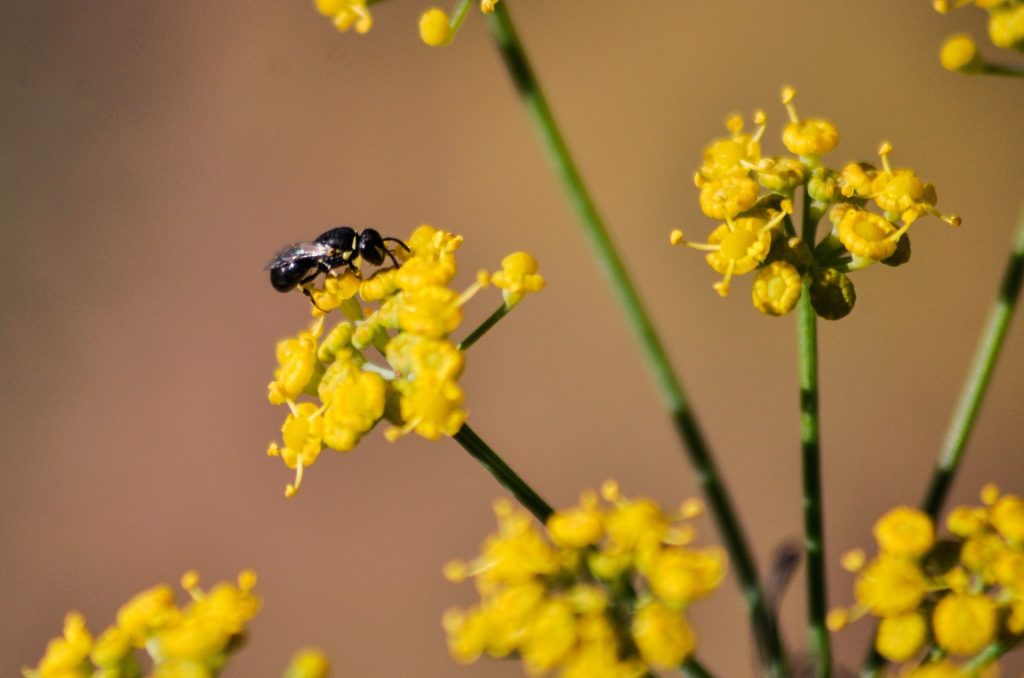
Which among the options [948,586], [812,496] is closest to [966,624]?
[948,586]

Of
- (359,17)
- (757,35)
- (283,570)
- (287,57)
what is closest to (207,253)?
(287,57)

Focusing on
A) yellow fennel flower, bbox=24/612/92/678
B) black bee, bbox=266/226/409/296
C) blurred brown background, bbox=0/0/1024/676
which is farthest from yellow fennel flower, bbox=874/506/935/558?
blurred brown background, bbox=0/0/1024/676

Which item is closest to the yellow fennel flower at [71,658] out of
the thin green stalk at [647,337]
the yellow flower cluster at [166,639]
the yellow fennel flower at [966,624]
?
the yellow flower cluster at [166,639]

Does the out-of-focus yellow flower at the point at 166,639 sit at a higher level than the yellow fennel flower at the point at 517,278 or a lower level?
lower

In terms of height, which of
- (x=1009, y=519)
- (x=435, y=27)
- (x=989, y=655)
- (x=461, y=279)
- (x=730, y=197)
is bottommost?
(x=461, y=279)

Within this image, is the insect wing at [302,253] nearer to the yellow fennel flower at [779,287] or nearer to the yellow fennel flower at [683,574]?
the yellow fennel flower at [779,287]

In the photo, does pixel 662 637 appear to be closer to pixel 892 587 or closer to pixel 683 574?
pixel 683 574

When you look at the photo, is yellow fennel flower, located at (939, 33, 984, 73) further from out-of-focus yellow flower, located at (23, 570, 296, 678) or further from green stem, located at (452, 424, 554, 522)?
out-of-focus yellow flower, located at (23, 570, 296, 678)
